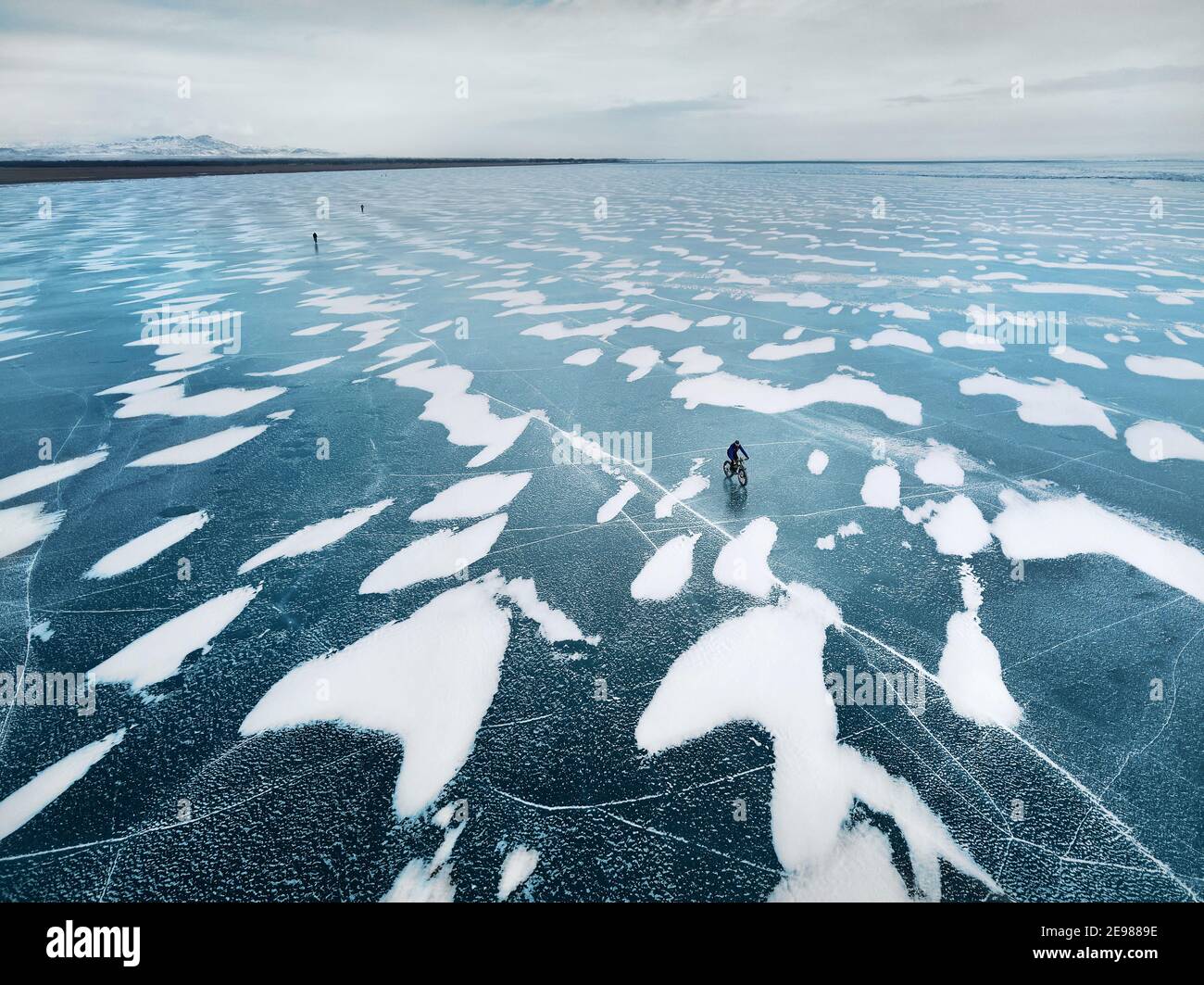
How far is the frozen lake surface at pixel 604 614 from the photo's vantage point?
8.55 ft

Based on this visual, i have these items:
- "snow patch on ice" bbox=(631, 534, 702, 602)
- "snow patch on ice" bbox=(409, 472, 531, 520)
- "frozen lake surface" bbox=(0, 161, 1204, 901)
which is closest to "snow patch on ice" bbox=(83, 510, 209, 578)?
"frozen lake surface" bbox=(0, 161, 1204, 901)

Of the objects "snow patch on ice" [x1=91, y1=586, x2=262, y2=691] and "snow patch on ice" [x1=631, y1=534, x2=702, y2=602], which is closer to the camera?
"snow patch on ice" [x1=91, y1=586, x2=262, y2=691]

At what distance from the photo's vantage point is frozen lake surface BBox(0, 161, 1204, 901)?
261 centimetres

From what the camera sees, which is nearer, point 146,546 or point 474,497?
point 146,546

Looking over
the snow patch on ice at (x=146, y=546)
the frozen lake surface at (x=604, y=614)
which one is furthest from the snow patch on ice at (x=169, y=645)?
the snow patch on ice at (x=146, y=546)

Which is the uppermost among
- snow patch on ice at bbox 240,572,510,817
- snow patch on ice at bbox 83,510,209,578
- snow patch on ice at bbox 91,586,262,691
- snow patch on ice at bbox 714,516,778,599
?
snow patch on ice at bbox 83,510,209,578

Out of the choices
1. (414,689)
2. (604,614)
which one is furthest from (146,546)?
(604,614)

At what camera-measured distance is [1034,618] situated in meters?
3.83

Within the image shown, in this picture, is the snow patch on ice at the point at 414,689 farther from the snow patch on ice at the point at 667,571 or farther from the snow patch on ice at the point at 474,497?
the snow patch on ice at the point at 474,497

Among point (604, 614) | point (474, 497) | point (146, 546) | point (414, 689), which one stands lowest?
point (414, 689)

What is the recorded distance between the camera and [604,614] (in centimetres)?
396

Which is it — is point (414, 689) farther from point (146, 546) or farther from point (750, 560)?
point (146, 546)

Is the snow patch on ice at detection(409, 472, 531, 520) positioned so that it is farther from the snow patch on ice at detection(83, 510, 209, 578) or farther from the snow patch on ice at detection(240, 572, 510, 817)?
the snow patch on ice at detection(83, 510, 209, 578)
